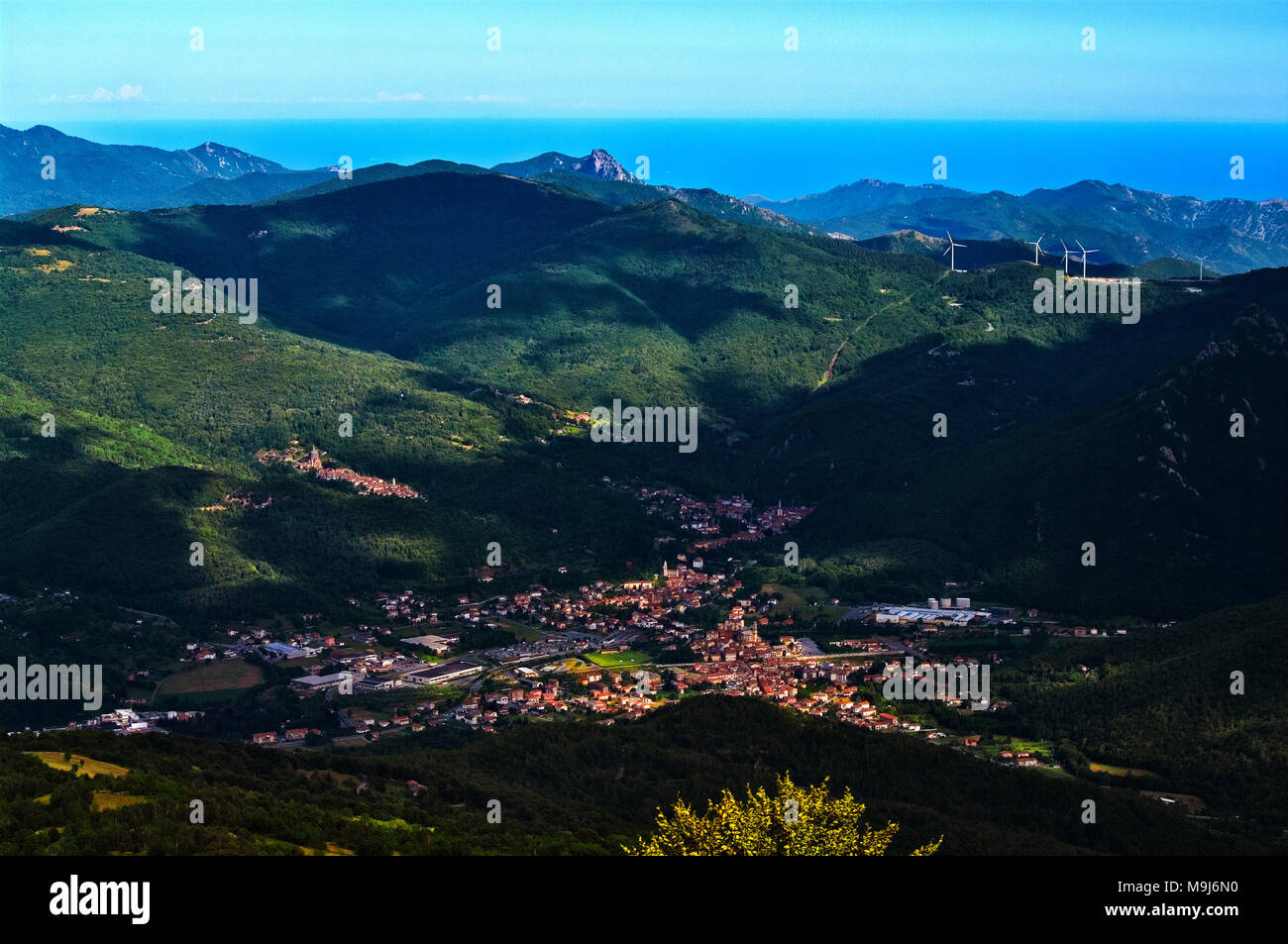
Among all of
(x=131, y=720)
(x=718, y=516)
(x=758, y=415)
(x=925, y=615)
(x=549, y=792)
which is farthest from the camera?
(x=758, y=415)

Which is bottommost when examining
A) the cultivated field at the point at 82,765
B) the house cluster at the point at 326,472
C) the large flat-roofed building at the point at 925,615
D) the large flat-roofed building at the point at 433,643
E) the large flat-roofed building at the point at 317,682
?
the large flat-roofed building at the point at 317,682

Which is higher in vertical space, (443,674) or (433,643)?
(433,643)

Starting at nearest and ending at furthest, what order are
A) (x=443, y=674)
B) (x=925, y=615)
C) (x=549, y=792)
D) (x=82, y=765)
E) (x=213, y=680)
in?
(x=82, y=765) < (x=549, y=792) < (x=213, y=680) < (x=443, y=674) < (x=925, y=615)

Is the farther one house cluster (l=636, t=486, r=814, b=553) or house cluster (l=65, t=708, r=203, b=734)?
house cluster (l=636, t=486, r=814, b=553)

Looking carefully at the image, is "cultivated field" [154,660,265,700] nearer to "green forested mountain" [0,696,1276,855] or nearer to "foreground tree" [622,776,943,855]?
"green forested mountain" [0,696,1276,855]

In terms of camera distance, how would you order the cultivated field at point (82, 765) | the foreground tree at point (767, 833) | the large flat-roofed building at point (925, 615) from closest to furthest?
the foreground tree at point (767, 833) < the cultivated field at point (82, 765) < the large flat-roofed building at point (925, 615)

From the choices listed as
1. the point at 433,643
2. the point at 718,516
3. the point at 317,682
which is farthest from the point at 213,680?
the point at 718,516

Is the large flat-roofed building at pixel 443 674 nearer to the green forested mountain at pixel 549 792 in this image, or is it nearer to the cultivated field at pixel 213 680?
the cultivated field at pixel 213 680

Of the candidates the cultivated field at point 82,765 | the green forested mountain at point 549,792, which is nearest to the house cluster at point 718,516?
the green forested mountain at point 549,792

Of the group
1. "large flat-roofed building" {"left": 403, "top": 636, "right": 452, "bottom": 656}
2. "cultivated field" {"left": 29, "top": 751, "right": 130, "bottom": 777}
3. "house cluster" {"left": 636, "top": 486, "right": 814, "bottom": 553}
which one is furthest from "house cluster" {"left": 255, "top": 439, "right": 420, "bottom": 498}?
"cultivated field" {"left": 29, "top": 751, "right": 130, "bottom": 777}

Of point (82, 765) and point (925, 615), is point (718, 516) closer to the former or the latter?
point (925, 615)

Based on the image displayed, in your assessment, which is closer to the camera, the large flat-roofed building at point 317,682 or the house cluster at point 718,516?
the large flat-roofed building at point 317,682
